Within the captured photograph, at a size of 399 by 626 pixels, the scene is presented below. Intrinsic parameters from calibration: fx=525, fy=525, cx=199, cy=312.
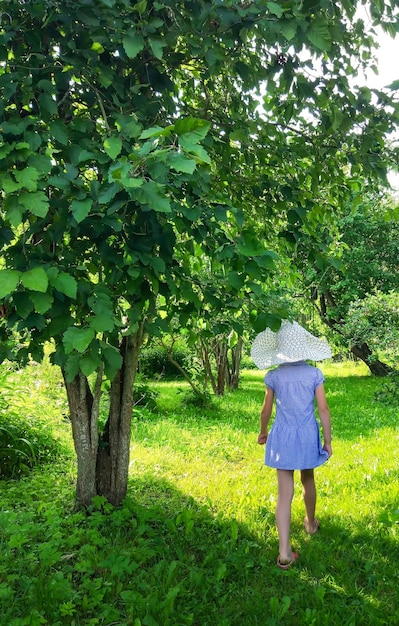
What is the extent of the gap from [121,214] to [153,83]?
1.02 metres

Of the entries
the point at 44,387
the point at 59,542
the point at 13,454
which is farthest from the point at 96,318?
the point at 44,387

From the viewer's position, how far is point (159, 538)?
388 cm

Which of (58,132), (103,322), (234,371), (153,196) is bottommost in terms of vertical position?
(234,371)

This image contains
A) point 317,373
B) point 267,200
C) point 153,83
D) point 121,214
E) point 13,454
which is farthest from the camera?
point 13,454

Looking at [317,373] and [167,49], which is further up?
[167,49]

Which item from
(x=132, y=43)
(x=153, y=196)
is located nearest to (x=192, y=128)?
(x=153, y=196)

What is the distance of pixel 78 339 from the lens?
1.81 meters

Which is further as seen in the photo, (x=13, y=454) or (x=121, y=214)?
(x=13, y=454)

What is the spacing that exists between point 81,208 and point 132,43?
79 cm

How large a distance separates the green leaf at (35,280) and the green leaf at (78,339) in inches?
7.5

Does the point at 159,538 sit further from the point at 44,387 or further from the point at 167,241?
the point at 44,387

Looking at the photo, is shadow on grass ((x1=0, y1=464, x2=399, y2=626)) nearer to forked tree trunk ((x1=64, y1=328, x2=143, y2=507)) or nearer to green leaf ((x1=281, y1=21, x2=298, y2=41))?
forked tree trunk ((x1=64, y1=328, x2=143, y2=507))

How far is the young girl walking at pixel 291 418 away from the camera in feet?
11.8

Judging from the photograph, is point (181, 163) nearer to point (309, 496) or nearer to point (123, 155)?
point (123, 155)
